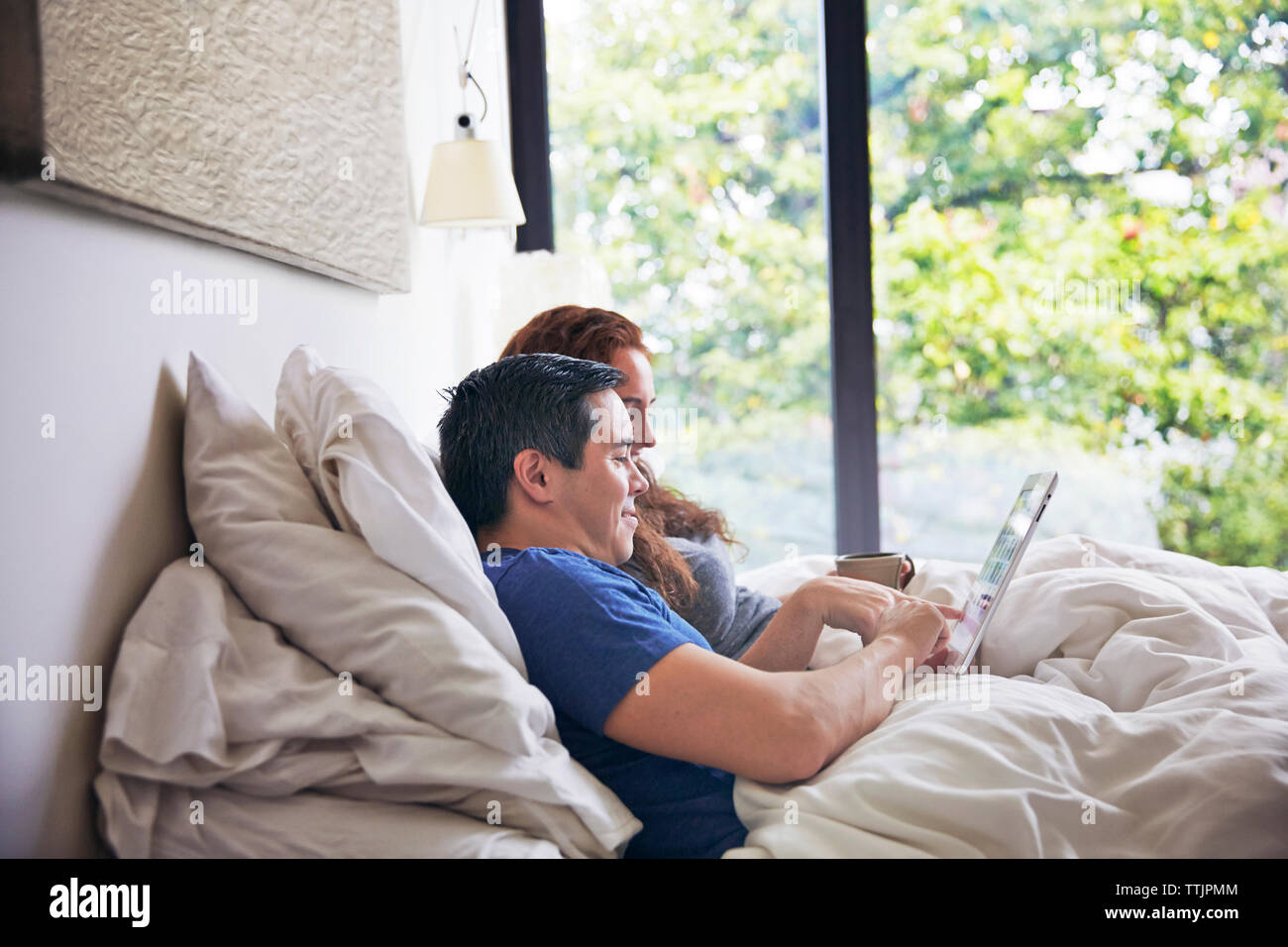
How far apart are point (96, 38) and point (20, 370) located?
0.32m

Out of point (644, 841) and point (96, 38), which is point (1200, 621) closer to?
point (644, 841)

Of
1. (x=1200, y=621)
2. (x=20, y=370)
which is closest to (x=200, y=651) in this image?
(x=20, y=370)

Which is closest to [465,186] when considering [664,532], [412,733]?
[664,532]

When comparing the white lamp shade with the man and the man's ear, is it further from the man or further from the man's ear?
the man's ear

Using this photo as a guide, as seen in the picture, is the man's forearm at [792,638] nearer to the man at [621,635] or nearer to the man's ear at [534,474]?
the man at [621,635]

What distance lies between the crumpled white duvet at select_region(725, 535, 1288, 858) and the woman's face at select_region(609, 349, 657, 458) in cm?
76

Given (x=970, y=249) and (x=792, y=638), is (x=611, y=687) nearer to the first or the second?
(x=792, y=638)

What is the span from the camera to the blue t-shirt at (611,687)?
3.28ft

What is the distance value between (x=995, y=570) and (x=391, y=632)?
0.79 m

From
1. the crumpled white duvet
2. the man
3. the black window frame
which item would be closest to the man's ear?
the man

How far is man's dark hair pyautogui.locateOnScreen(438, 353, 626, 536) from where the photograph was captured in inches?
50.3

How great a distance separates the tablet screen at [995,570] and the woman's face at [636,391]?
24.5 inches

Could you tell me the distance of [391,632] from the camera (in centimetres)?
91

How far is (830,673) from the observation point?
3.50 feet
